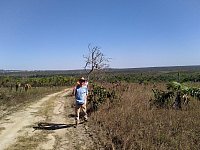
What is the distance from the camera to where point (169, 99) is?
16.0m

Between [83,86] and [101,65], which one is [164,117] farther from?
[101,65]

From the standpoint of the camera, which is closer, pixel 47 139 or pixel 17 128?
pixel 47 139

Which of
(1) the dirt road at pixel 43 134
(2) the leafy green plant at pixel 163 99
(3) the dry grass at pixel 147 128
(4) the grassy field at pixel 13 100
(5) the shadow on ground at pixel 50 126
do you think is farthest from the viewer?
→ (4) the grassy field at pixel 13 100

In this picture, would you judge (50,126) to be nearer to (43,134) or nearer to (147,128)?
(43,134)

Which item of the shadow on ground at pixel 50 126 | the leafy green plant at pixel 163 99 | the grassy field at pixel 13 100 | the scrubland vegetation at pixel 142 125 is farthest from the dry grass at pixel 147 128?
the grassy field at pixel 13 100

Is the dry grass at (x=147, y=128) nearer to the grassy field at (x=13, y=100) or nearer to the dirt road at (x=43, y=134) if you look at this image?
the dirt road at (x=43, y=134)

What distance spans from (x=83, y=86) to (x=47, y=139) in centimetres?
290

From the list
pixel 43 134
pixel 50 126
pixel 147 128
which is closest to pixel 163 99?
pixel 50 126

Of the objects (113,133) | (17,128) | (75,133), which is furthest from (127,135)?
(17,128)

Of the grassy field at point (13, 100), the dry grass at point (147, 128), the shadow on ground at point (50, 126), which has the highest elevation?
the dry grass at point (147, 128)

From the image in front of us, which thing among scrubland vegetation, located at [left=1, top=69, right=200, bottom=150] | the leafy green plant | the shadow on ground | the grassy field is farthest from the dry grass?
the grassy field

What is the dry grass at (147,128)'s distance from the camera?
9.04 meters

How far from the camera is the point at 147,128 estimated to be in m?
10.4

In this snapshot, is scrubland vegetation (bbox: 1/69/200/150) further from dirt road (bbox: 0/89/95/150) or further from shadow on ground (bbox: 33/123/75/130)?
shadow on ground (bbox: 33/123/75/130)
